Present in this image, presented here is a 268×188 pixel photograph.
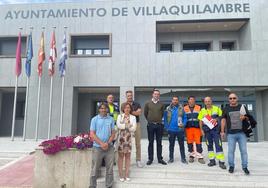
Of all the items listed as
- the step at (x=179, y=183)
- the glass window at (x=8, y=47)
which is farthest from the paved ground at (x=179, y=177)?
the glass window at (x=8, y=47)

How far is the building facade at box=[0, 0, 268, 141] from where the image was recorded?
597 inches

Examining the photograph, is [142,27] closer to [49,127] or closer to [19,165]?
A: [49,127]

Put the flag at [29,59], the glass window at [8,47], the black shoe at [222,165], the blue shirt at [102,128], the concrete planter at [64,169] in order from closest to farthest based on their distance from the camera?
the blue shirt at [102,128]
the concrete planter at [64,169]
the black shoe at [222,165]
the flag at [29,59]
the glass window at [8,47]

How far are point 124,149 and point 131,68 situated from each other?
1013cm

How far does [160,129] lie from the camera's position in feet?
23.4

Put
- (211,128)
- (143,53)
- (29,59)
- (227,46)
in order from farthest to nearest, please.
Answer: (227,46) < (143,53) < (29,59) < (211,128)

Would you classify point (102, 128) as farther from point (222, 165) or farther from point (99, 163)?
point (222, 165)

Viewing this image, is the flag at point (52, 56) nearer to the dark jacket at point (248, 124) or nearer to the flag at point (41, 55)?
the flag at point (41, 55)

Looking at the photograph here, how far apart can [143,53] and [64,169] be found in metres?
10.9

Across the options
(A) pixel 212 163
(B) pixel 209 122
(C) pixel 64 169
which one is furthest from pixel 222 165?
(C) pixel 64 169

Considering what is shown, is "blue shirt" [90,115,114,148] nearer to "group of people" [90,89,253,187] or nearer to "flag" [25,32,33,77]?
"group of people" [90,89,253,187]

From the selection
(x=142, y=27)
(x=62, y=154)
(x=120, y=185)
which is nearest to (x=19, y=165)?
(x=62, y=154)

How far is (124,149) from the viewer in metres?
5.88

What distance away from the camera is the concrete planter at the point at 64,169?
19.3ft
